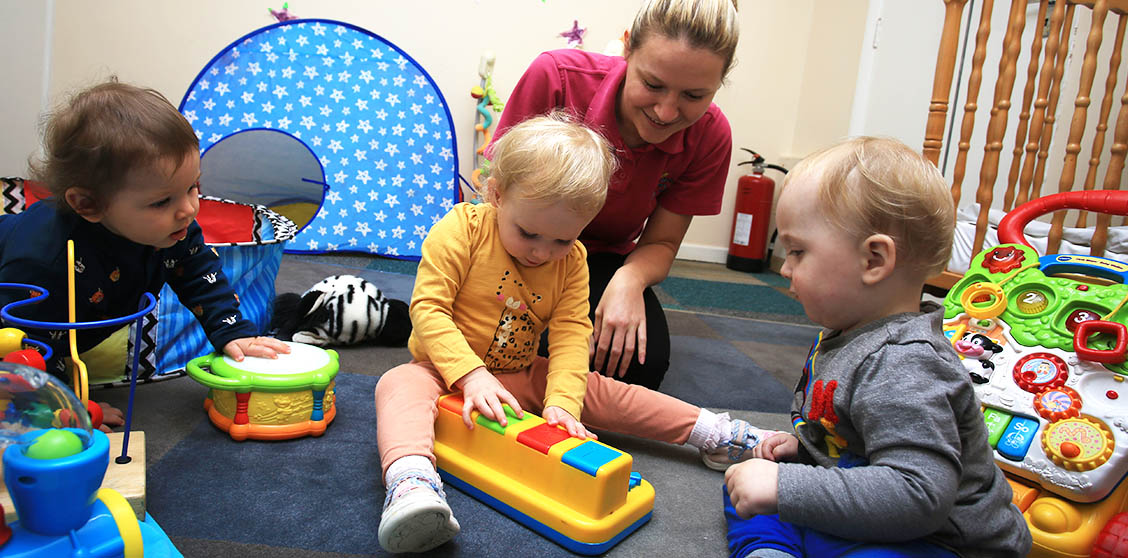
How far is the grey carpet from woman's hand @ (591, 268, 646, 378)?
0.14 meters

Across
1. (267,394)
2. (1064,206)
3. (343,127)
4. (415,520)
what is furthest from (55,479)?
(343,127)

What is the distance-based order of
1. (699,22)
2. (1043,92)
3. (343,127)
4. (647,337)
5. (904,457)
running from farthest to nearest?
(343,127)
(1043,92)
(647,337)
(699,22)
(904,457)

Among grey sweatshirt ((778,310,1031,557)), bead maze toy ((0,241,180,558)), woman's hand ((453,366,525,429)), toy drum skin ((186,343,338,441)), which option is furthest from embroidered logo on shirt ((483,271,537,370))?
bead maze toy ((0,241,180,558))

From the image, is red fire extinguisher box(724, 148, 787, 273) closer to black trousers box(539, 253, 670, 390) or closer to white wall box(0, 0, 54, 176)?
black trousers box(539, 253, 670, 390)

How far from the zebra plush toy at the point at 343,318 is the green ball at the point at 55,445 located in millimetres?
1033

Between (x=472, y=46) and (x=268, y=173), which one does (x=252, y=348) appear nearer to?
(x=268, y=173)

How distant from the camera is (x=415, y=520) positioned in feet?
2.35

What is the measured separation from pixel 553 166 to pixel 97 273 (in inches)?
25.9

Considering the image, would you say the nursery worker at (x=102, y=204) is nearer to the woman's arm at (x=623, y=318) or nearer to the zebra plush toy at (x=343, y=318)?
the zebra plush toy at (x=343, y=318)

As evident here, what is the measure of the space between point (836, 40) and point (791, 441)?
2.62 m

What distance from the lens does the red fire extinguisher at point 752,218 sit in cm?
317

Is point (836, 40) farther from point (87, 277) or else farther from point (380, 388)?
point (87, 277)

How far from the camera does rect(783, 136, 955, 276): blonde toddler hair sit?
698mm

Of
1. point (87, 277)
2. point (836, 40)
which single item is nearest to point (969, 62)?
point (836, 40)
